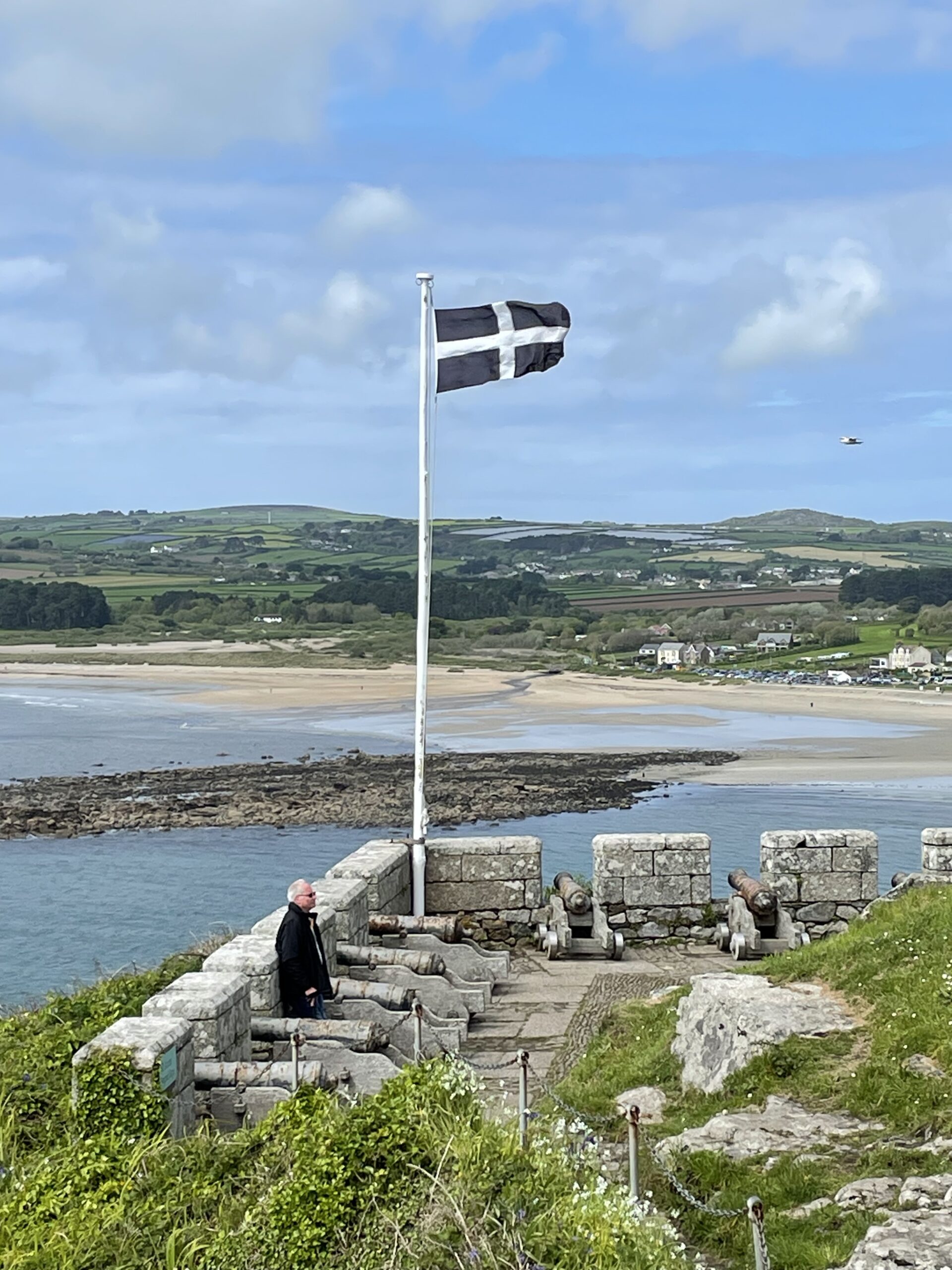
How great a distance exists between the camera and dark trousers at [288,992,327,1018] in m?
9.29

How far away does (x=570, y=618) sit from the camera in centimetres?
11062

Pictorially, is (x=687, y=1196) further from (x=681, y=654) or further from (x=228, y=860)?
(x=681, y=654)

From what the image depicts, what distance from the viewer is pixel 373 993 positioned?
10.1m

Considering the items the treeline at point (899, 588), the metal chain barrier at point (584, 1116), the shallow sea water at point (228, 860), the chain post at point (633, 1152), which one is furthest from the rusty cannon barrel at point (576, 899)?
the treeline at point (899, 588)

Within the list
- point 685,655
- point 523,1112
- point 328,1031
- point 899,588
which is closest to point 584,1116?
point 523,1112

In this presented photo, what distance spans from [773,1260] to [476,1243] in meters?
1.20

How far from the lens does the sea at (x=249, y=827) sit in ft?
84.2

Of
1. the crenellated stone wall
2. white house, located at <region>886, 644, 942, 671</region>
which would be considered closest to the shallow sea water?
the crenellated stone wall

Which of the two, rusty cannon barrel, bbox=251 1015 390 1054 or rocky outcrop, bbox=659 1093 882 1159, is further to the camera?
rusty cannon barrel, bbox=251 1015 390 1054

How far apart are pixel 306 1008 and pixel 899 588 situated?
11657 centimetres

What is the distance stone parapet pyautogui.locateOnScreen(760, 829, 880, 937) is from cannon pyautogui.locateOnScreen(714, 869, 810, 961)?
0.51 feet

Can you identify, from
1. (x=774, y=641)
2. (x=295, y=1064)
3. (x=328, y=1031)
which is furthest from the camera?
(x=774, y=641)

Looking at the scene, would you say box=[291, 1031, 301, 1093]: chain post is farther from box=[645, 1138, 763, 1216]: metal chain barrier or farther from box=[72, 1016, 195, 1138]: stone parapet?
box=[645, 1138, 763, 1216]: metal chain barrier

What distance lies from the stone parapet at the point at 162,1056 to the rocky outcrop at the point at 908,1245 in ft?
10.9
